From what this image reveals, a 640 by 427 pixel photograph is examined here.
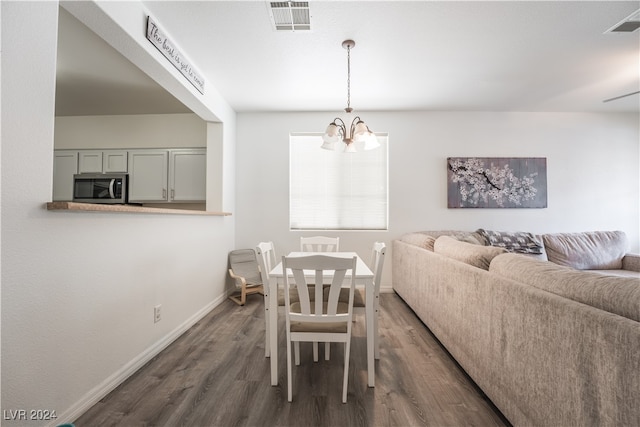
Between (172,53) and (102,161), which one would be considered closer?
(172,53)

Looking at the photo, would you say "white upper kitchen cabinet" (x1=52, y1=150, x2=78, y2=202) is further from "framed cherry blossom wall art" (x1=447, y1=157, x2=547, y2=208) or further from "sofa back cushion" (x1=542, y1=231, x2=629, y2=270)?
"sofa back cushion" (x1=542, y1=231, x2=629, y2=270)

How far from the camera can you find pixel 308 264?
151 cm

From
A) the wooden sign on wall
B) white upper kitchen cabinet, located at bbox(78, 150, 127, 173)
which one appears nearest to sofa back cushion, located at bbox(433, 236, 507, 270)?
the wooden sign on wall

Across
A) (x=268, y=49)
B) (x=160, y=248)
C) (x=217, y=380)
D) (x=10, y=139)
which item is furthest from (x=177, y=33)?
(x=217, y=380)

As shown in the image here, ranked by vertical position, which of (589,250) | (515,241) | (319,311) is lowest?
(319,311)

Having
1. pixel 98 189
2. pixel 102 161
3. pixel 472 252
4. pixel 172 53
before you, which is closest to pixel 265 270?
pixel 472 252

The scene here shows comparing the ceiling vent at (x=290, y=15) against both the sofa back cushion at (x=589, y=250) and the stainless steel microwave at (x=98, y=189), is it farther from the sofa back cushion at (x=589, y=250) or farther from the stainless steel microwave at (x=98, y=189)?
the sofa back cushion at (x=589, y=250)

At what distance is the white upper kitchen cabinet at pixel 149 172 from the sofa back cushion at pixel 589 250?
5.32 metres

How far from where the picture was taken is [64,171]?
3.89 meters

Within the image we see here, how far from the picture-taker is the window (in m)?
4.05

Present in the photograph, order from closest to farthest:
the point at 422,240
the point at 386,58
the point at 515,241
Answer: the point at 386,58 → the point at 422,240 → the point at 515,241

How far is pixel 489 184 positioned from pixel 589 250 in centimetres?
141

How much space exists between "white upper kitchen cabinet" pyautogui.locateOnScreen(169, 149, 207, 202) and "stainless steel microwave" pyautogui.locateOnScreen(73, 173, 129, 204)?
659mm

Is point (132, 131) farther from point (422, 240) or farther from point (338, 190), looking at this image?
point (422, 240)
